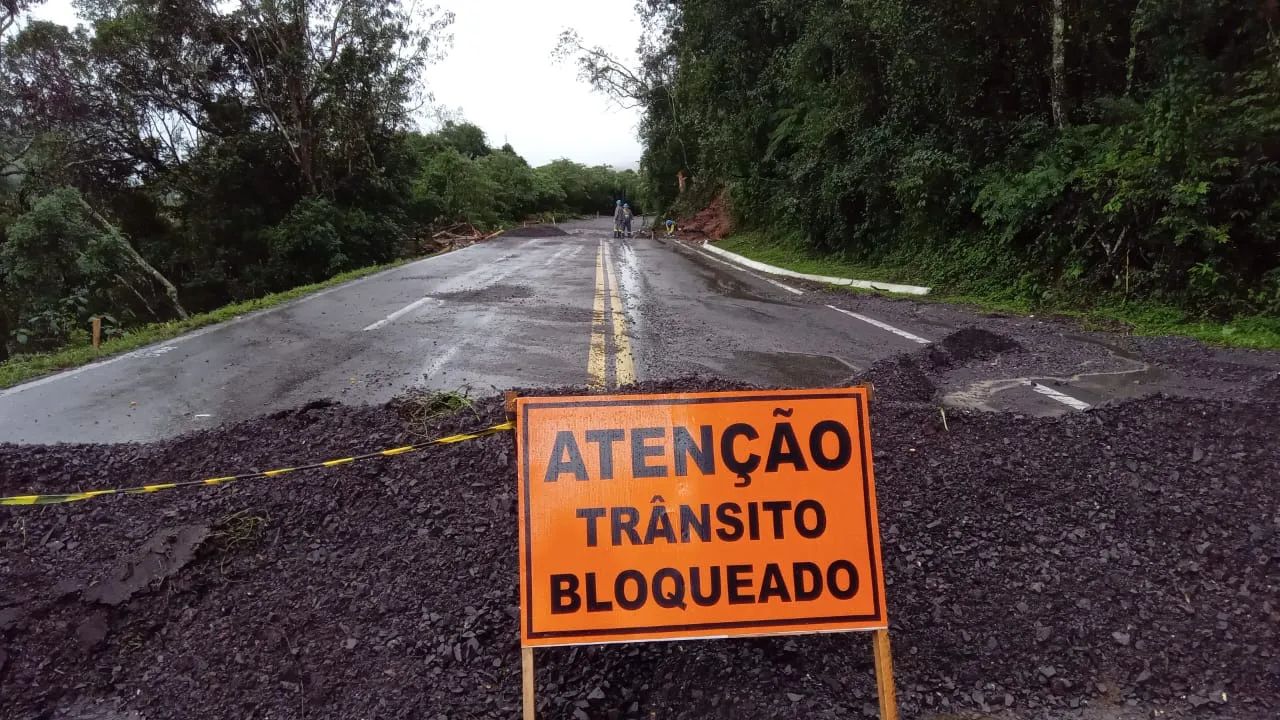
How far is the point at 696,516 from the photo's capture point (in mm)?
2521

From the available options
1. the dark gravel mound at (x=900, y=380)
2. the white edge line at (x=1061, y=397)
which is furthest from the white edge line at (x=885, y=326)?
the white edge line at (x=1061, y=397)

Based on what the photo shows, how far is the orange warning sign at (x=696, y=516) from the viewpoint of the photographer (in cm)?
243

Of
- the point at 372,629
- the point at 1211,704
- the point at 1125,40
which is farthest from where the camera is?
the point at 1125,40

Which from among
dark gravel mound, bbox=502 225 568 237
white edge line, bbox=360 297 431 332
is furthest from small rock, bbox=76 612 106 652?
dark gravel mound, bbox=502 225 568 237

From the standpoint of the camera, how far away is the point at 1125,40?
11.4m

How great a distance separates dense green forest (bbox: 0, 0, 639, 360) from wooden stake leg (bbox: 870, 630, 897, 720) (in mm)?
21776

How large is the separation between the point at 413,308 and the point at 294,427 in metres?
6.18

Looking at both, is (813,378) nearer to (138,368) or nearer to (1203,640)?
(1203,640)

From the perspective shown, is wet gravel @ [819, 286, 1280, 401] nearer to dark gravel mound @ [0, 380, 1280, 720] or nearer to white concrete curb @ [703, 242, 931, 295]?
dark gravel mound @ [0, 380, 1280, 720]

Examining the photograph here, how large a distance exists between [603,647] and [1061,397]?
4363 millimetres

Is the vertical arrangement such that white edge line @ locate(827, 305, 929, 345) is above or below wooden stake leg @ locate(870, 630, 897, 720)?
above

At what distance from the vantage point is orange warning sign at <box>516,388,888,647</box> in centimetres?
243

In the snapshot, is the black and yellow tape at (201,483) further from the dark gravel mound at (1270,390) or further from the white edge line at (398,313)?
the dark gravel mound at (1270,390)

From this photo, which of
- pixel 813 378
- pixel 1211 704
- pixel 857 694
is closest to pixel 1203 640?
pixel 1211 704
